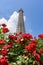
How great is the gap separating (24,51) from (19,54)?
14 cm

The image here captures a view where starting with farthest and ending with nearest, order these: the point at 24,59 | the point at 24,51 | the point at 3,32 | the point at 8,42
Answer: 1. the point at 3,32
2. the point at 8,42
3. the point at 24,51
4. the point at 24,59

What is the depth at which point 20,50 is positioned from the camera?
5566 millimetres

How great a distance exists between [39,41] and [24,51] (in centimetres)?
62

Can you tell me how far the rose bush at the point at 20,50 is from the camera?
509cm

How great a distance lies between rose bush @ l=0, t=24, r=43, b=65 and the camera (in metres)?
5.09

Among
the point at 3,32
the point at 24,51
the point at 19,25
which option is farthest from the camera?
the point at 19,25

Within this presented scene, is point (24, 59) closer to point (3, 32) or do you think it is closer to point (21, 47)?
point (21, 47)

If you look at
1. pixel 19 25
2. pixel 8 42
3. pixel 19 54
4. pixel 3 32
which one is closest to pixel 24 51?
pixel 19 54

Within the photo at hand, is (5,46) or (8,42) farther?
(8,42)

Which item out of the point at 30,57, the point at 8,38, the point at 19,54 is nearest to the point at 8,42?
the point at 8,38

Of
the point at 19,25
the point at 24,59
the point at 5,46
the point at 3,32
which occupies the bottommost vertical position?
the point at 24,59

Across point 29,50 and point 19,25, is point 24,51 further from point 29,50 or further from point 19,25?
point 19,25

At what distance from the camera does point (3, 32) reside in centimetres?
641

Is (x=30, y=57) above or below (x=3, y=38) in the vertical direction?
below
